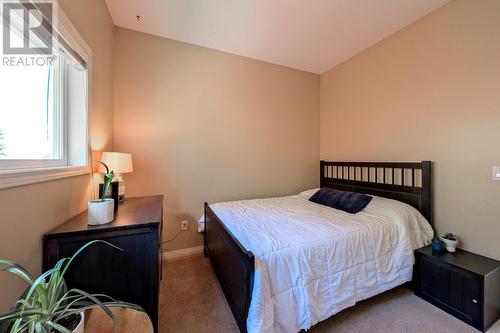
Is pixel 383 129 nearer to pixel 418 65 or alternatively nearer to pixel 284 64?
pixel 418 65

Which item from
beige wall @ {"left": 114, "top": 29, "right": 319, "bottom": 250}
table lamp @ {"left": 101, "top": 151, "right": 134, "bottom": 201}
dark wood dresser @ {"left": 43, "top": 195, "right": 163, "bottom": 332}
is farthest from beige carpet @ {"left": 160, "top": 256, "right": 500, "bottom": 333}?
table lamp @ {"left": 101, "top": 151, "right": 134, "bottom": 201}

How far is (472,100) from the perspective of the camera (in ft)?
6.19

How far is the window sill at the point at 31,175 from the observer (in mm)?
821

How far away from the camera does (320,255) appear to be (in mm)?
1510

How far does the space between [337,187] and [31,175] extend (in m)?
3.30

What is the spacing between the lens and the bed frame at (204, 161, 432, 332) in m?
1.38

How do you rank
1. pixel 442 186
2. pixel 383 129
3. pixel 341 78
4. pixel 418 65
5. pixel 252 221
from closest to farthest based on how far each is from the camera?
pixel 252 221 < pixel 442 186 < pixel 418 65 < pixel 383 129 < pixel 341 78

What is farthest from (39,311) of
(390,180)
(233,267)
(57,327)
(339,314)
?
(390,180)

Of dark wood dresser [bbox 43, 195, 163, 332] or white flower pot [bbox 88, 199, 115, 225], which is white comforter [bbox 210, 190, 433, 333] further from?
white flower pot [bbox 88, 199, 115, 225]

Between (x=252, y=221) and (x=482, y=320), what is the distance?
190cm

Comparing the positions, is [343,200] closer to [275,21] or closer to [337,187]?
[337,187]

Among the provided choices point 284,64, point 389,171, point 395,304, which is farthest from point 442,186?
point 284,64

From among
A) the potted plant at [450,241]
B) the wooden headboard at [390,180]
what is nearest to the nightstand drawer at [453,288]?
the potted plant at [450,241]

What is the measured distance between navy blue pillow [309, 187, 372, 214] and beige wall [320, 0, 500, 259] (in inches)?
27.4
